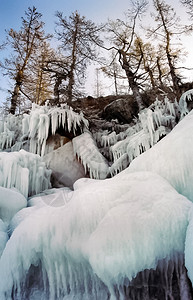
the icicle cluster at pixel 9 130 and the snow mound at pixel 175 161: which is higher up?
the icicle cluster at pixel 9 130

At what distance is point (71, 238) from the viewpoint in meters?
2.27

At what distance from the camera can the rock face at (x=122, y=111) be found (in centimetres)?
891

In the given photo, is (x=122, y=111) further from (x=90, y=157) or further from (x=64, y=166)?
(x=64, y=166)

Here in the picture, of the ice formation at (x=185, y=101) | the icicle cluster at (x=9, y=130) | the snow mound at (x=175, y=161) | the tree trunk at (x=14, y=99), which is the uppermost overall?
the tree trunk at (x=14, y=99)

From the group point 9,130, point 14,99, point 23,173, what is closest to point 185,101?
point 23,173

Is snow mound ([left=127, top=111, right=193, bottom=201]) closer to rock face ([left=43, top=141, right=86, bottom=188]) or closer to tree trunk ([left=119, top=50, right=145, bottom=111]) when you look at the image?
rock face ([left=43, top=141, right=86, bottom=188])

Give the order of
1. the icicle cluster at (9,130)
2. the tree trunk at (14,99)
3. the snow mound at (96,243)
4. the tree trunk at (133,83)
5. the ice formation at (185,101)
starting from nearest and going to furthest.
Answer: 1. the snow mound at (96,243)
2. the ice formation at (185,101)
3. the icicle cluster at (9,130)
4. the tree trunk at (133,83)
5. the tree trunk at (14,99)

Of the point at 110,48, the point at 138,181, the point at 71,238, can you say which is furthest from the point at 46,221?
the point at 110,48

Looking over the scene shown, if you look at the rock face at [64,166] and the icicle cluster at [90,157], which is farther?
the rock face at [64,166]

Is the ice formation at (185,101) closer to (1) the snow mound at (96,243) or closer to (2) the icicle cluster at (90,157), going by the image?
(2) the icicle cluster at (90,157)

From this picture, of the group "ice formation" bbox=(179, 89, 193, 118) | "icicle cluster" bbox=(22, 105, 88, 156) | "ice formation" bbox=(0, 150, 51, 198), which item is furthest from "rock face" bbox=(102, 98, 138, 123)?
"ice formation" bbox=(0, 150, 51, 198)

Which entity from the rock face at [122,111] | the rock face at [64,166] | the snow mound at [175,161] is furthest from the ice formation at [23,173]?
the rock face at [122,111]

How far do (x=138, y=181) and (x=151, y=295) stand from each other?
1.38 metres

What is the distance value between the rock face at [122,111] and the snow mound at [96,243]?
652cm
